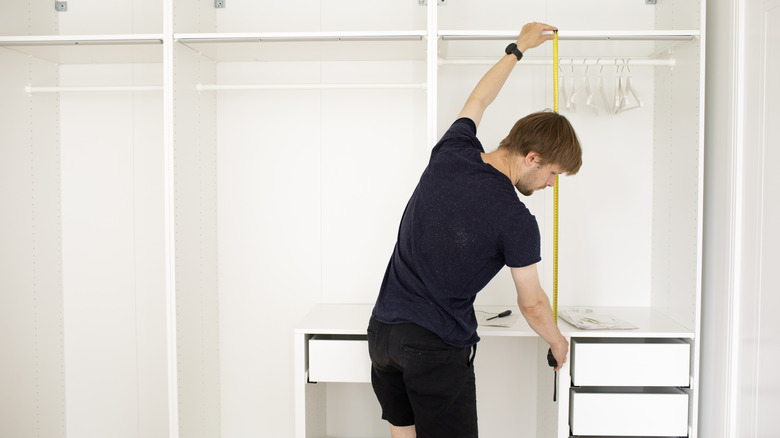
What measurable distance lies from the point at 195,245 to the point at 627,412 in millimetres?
1859

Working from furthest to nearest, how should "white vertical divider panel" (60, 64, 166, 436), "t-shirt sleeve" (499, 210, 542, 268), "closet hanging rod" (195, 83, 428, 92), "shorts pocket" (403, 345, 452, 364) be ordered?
1. "white vertical divider panel" (60, 64, 166, 436)
2. "closet hanging rod" (195, 83, 428, 92)
3. "shorts pocket" (403, 345, 452, 364)
4. "t-shirt sleeve" (499, 210, 542, 268)

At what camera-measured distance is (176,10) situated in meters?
2.42

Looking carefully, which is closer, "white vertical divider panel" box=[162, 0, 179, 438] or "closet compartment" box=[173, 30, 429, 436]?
"white vertical divider panel" box=[162, 0, 179, 438]

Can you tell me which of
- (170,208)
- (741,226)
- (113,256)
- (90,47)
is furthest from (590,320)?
(90,47)

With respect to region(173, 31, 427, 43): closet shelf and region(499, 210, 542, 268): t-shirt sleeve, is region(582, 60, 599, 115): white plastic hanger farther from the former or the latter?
region(499, 210, 542, 268): t-shirt sleeve

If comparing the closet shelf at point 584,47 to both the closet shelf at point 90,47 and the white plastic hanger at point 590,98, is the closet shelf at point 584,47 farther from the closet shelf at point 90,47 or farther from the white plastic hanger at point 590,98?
the closet shelf at point 90,47

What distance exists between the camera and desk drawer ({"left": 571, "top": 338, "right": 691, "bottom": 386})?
2354 millimetres

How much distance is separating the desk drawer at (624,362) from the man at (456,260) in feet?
1.71

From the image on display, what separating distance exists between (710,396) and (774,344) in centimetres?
48

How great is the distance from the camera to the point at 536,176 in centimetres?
181

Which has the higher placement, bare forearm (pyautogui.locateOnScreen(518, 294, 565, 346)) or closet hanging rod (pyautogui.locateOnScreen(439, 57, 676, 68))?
closet hanging rod (pyautogui.locateOnScreen(439, 57, 676, 68))

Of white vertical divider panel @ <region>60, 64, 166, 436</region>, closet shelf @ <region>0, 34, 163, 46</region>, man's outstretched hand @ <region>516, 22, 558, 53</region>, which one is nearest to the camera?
man's outstretched hand @ <region>516, 22, 558, 53</region>

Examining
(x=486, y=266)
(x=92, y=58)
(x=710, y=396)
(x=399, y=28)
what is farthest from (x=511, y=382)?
(x=92, y=58)

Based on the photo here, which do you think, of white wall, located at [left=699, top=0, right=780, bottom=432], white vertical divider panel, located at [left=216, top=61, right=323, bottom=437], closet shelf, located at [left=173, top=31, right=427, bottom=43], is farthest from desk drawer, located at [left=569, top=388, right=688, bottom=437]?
closet shelf, located at [left=173, top=31, right=427, bottom=43]
